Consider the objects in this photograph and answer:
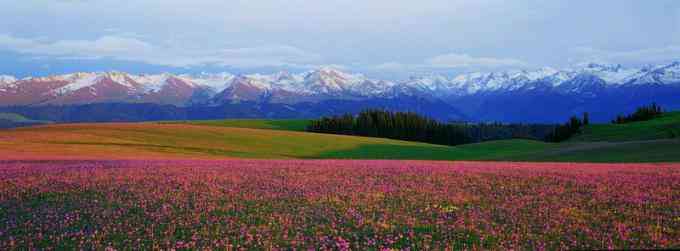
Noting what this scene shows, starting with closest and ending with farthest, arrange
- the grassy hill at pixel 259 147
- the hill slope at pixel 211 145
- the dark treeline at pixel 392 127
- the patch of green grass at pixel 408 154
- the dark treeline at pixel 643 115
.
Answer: the grassy hill at pixel 259 147 < the hill slope at pixel 211 145 < the patch of green grass at pixel 408 154 < the dark treeline at pixel 392 127 < the dark treeline at pixel 643 115

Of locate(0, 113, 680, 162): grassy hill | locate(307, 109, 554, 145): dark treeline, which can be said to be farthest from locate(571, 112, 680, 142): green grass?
locate(0, 113, 680, 162): grassy hill

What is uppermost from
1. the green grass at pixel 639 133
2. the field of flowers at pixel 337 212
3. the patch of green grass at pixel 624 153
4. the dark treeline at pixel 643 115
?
the dark treeline at pixel 643 115

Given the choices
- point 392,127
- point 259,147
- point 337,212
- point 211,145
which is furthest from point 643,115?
point 337,212

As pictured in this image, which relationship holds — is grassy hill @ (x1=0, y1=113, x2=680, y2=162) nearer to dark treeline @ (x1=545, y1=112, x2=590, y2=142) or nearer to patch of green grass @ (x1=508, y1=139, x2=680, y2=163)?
patch of green grass @ (x1=508, y1=139, x2=680, y2=163)

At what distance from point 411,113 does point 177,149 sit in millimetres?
118914

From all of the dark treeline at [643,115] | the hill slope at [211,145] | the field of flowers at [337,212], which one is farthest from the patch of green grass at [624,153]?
the dark treeline at [643,115]

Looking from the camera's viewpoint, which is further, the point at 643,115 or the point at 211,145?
the point at 643,115

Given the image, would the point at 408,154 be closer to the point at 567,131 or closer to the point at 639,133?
the point at 639,133

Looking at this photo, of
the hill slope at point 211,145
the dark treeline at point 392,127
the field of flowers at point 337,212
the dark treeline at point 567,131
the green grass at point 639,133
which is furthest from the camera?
the dark treeline at point 567,131

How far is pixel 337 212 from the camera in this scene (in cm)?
1535

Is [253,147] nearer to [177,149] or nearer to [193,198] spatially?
[177,149]

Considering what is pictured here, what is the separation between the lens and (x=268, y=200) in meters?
17.6

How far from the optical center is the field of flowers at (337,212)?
39.4ft

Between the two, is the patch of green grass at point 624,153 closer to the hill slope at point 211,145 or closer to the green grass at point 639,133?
the hill slope at point 211,145
